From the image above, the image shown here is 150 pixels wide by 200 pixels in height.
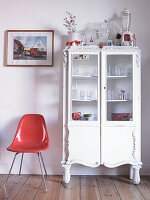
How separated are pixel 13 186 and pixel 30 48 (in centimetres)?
197

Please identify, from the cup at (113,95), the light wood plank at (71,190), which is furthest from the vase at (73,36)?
the light wood plank at (71,190)

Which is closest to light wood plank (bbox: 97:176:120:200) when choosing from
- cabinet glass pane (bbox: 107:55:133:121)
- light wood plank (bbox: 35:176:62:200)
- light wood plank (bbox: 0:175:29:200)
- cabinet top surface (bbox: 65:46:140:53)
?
light wood plank (bbox: 35:176:62:200)

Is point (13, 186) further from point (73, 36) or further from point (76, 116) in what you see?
point (73, 36)

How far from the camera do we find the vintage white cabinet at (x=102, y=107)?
8.66ft

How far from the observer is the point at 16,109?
311 cm

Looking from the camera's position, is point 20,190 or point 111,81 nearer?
point 20,190

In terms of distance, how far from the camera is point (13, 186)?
2.58 m

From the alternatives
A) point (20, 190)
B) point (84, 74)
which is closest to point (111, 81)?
point (84, 74)

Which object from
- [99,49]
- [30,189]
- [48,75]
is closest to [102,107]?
[99,49]

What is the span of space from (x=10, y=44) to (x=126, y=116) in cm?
205

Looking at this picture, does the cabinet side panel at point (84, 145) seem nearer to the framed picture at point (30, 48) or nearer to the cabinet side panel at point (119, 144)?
the cabinet side panel at point (119, 144)

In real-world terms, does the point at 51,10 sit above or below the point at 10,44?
above

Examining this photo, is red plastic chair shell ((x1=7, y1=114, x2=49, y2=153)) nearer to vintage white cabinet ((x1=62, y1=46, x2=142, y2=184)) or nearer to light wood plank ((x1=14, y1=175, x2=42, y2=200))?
vintage white cabinet ((x1=62, y1=46, x2=142, y2=184))

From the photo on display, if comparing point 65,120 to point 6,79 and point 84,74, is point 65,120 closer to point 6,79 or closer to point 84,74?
point 84,74
